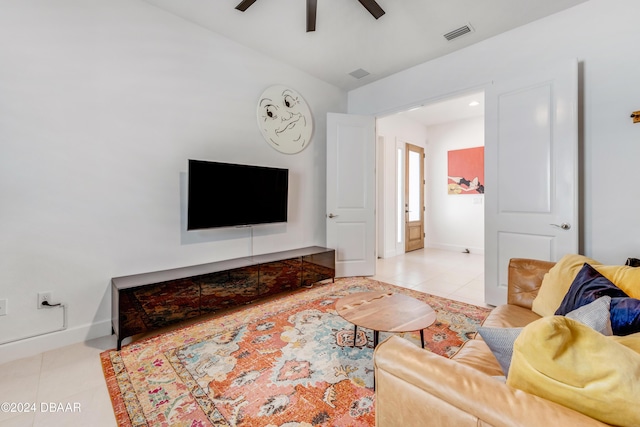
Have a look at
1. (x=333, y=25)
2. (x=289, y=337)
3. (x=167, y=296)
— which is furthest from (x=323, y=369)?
(x=333, y=25)

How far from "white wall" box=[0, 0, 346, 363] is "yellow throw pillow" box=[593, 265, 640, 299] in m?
2.94

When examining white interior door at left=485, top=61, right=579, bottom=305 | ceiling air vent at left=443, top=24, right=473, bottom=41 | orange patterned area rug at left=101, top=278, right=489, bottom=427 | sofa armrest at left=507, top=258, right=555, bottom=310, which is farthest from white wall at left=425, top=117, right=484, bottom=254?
sofa armrest at left=507, top=258, right=555, bottom=310

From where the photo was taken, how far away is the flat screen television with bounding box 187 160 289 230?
258cm

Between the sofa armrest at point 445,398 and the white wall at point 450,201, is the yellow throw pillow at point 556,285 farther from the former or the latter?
the white wall at point 450,201

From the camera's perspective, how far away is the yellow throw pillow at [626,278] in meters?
1.29

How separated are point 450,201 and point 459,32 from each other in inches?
154

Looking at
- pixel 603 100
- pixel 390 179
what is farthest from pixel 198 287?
pixel 390 179

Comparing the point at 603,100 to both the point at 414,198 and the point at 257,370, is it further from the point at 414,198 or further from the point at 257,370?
the point at 414,198

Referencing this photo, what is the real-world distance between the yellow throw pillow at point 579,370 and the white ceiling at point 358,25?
2718 millimetres

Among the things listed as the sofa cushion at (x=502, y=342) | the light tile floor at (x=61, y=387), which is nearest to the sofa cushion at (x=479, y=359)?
the sofa cushion at (x=502, y=342)

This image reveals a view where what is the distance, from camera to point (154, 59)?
2.50m

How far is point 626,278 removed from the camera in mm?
1351

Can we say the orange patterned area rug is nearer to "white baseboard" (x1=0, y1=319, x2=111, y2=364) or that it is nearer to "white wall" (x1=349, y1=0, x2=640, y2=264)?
"white baseboard" (x1=0, y1=319, x2=111, y2=364)

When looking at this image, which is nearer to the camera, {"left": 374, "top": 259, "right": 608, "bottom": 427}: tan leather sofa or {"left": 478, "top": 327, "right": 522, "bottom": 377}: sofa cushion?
{"left": 374, "top": 259, "right": 608, "bottom": 427}: tan leather sofa
